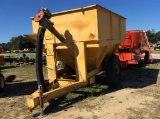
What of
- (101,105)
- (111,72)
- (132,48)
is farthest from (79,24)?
(132,48)

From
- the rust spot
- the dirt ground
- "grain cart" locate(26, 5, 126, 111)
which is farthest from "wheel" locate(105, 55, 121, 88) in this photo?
the rust spot

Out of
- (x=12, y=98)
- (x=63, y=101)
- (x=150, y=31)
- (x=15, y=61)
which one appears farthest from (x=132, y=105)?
(x=150, y=31)

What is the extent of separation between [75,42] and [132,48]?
6.44m

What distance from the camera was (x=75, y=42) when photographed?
21.9ft

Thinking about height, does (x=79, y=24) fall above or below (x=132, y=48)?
above

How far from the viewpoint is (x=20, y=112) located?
18.6ft

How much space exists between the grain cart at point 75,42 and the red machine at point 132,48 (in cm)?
402

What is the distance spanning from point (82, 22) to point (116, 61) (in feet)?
7.64

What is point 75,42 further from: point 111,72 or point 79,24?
point 111,72

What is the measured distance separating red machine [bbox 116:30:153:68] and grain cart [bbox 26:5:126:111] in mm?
4020

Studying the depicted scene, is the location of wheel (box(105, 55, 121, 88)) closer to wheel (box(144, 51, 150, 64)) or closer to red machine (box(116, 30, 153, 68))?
red machine (box(116, 30, 153, 68))

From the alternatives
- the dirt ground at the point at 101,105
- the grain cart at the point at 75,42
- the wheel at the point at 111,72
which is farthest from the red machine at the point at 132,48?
the grain cart at the point at 75,42

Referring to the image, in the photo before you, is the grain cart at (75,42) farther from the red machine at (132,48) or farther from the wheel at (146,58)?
the wheel at (146,58)

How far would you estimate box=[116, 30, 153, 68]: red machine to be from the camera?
38.1ft
